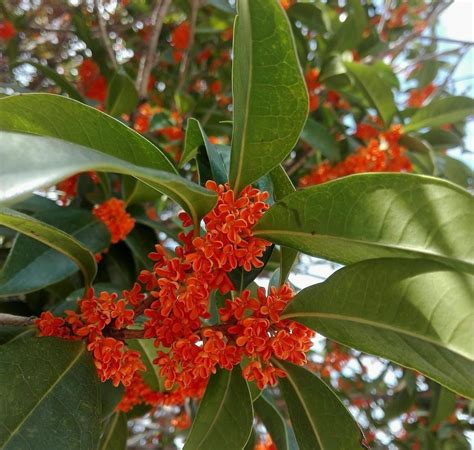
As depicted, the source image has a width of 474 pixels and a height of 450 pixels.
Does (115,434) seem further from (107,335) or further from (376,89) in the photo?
Result: (376,89)

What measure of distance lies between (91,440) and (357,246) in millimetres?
607

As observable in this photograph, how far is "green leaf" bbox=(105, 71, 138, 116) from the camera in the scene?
2141 millimetres

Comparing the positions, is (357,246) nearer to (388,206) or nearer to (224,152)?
(388,206)

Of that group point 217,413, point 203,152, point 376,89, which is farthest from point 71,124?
point 376,89

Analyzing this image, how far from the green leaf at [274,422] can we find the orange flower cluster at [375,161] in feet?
2.98

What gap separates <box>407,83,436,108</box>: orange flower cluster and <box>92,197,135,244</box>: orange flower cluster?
7.21 ft

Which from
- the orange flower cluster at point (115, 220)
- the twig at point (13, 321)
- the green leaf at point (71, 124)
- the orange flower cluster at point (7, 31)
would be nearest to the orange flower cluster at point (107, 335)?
the twig at point (13, 321)

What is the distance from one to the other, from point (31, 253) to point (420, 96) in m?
2.68

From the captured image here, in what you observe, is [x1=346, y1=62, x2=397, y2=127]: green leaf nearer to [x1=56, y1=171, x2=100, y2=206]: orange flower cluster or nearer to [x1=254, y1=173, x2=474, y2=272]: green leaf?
[x1=56, y1=171, x2=100, y2=206]: orange flower cluster

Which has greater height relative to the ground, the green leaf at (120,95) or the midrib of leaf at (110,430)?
the green leaf at (120,95)

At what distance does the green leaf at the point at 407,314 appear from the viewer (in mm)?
863

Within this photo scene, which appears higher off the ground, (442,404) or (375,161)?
(375,161)

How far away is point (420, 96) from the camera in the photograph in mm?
3400

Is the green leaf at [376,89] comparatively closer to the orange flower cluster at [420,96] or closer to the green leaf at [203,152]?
the orange flower cluster at [420,96]
